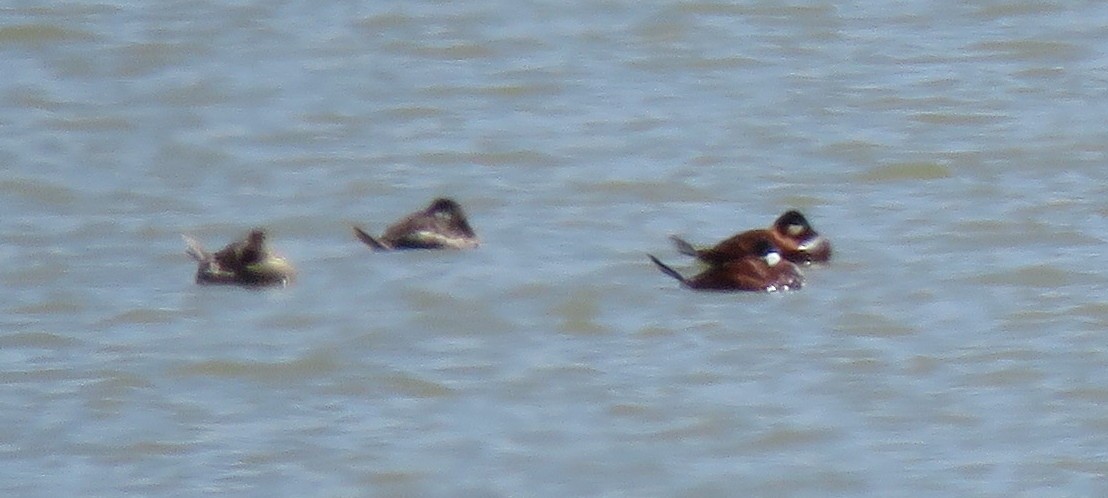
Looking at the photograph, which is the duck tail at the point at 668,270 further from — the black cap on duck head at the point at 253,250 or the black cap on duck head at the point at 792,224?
the black cap on duck head at the point at 253,250

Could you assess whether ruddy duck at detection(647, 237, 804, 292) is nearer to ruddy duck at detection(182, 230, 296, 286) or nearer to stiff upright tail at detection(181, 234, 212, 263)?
ruddy duck at detection(182, 230, 296, 286)

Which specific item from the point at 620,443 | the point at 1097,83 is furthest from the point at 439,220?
the point at 1097,83

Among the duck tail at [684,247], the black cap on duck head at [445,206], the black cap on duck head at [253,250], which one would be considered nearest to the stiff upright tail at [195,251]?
the black cap on duck head at [253,250]

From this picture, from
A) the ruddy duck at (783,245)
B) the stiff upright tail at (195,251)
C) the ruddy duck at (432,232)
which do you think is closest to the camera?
the ruddy duck at (783,245)

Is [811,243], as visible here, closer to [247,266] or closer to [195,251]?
[247,266]

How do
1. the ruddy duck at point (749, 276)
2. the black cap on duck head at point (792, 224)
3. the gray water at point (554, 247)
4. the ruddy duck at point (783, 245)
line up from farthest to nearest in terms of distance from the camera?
the black cap on duck head at point (792, 224), the ruddy duck at point (783, 245), the ruddy duck at point (749, 276), the gray water at point (554, 247)

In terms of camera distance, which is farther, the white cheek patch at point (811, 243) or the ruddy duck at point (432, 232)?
the ruddy duck at point (432, 232)
